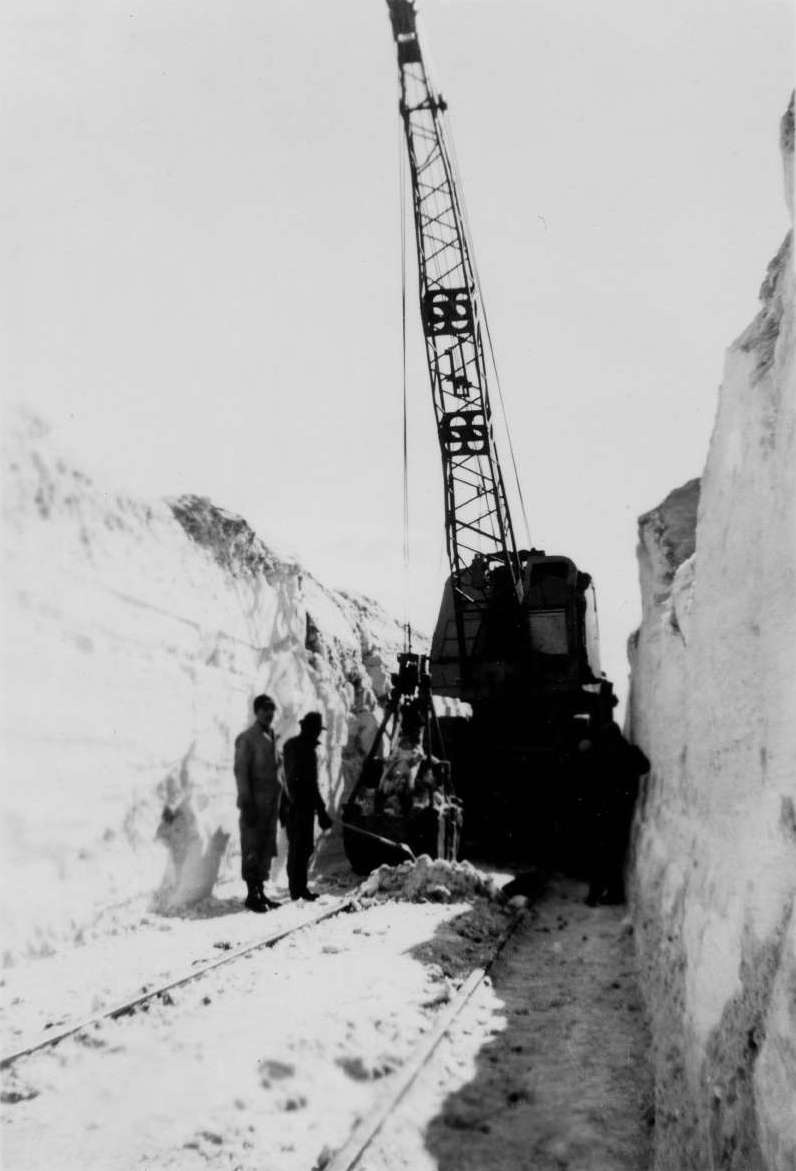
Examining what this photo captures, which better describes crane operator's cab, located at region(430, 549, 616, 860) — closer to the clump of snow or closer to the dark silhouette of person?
the dark silhouette of person

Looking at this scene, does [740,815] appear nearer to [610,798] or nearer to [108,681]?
[108,681]

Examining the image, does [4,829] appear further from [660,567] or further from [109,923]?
[660,567]

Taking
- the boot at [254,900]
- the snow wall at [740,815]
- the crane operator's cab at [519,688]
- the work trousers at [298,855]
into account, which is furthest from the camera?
the crane operator's cab at [519,688]

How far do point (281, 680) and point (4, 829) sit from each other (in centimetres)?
483

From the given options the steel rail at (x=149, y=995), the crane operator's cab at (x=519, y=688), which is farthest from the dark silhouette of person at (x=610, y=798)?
the steel rail at (x=149, y=995)

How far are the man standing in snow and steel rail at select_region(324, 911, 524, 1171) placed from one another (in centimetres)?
259

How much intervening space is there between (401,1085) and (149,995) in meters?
1.53

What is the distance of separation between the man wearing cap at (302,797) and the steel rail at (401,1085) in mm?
2931

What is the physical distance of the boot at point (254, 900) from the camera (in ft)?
23.4

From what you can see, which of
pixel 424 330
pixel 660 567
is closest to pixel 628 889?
pixel 660 567

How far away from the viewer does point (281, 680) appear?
9.73m

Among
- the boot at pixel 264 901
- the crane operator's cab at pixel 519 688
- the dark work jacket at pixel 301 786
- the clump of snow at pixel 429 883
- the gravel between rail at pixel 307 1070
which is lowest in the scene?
the gravel between rail at pixel 307 1070

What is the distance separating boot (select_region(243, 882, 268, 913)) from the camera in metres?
7.13

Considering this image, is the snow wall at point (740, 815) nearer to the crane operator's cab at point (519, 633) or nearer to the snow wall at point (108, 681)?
the snow wall at point (108, 681)
